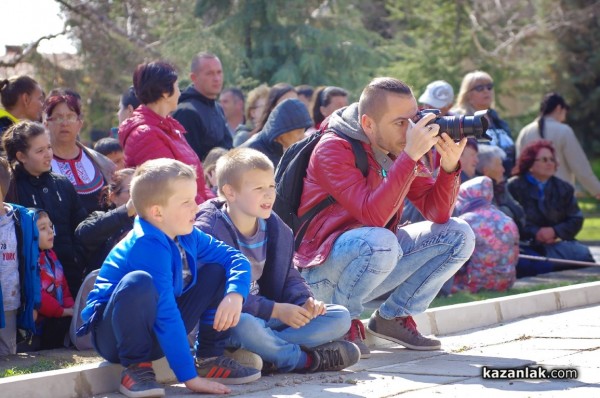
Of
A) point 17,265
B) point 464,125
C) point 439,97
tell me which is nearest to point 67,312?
point 17,265

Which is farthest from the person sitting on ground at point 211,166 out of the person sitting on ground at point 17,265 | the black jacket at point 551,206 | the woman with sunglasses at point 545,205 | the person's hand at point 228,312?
the black jacket at point 551,206

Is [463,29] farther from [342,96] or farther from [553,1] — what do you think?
[342,96]

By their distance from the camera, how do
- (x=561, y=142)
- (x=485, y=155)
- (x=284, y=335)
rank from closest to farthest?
(x=284, y=335), (x=485, y=155), (x=561, y=142)

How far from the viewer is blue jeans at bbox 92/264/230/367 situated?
487 centimetres

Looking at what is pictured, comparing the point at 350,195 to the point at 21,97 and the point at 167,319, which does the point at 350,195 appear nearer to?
the point at 167,319

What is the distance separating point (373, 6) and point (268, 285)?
22.6m

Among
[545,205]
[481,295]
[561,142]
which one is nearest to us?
[481,295]

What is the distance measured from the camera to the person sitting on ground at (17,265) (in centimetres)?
624

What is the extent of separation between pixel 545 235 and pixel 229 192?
20.7ft

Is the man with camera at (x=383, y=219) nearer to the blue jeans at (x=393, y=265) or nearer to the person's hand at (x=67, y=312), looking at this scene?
the blue jeans at (x=393, y=265)

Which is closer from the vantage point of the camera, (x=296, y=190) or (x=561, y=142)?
(x=296, y=190)

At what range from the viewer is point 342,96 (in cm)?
1045

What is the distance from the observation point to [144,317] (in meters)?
4.91

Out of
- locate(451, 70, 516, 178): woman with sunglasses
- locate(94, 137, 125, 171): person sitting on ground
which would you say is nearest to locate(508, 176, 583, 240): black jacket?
locate(451, 70, 516, 178): woman with sunglasses
